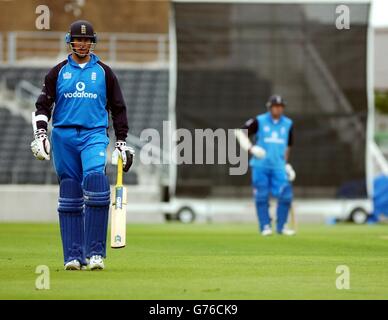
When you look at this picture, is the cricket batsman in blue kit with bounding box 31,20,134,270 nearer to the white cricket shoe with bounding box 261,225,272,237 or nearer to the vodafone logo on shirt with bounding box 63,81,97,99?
the vodafone logo on shirt with bounding box 63,81,97,99

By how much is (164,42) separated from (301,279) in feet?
102

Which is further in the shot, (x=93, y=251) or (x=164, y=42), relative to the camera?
(x=164, y=42)

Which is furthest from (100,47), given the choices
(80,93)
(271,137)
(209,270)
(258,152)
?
(209,270)

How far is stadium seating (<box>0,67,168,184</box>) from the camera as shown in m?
32.1

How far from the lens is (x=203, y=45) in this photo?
93.0 feet

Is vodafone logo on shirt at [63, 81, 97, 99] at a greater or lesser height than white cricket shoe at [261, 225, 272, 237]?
greater

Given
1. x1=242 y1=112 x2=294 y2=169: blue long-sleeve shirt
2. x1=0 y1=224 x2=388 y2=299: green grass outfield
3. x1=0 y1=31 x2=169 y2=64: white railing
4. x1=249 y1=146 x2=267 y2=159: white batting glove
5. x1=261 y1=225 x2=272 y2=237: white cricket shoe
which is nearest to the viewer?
x1=0 y1=224 x2=388 y2=299: green grass outfield

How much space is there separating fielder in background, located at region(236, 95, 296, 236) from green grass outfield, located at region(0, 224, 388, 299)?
5.75 ft

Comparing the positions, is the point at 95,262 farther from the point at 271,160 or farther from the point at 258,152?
the point at 271,160

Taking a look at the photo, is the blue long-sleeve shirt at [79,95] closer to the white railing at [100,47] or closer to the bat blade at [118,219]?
the bat blade at [118,219]

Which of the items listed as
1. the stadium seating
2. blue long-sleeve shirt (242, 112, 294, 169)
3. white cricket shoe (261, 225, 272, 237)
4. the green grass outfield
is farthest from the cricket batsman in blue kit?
the stadium seating

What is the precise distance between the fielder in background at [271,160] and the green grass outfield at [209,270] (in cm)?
175
